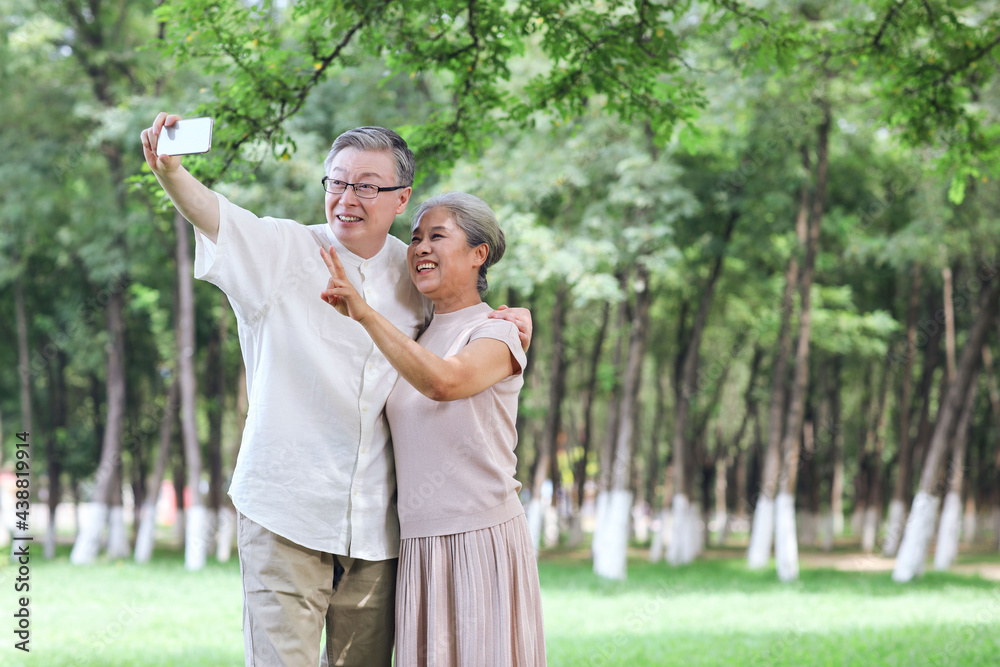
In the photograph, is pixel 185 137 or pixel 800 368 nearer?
pixel 185 137

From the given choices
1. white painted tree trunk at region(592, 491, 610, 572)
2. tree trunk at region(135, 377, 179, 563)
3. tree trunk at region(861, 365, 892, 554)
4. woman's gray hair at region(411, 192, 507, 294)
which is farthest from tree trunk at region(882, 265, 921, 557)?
woman's gray hair at region(411, 192, 507, 294)

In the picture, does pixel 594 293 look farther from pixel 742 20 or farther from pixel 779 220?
pixel 742 20

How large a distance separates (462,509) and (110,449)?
60.3 ft

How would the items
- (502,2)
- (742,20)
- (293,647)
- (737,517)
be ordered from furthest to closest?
(737,517)
(742,20)
(502,2)
(293,647)

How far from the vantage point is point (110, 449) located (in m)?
19.2

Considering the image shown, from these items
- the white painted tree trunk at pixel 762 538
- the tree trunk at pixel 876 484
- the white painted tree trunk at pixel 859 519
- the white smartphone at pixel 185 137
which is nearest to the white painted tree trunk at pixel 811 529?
the white painted tree trunk at pixel 859 519

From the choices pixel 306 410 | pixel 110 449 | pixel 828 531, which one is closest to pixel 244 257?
pixel 306 410

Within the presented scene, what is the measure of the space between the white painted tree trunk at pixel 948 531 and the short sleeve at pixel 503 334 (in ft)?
57.8

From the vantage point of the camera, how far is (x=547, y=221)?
17.9m

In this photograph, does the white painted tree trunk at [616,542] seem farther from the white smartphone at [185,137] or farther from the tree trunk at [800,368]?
the white smartphone at [185,137]

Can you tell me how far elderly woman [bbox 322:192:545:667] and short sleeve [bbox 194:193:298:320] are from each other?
0.50 metres

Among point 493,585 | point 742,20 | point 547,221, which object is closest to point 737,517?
point 547,221

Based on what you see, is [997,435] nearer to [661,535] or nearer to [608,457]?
[661,535]

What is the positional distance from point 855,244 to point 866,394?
1098cm
